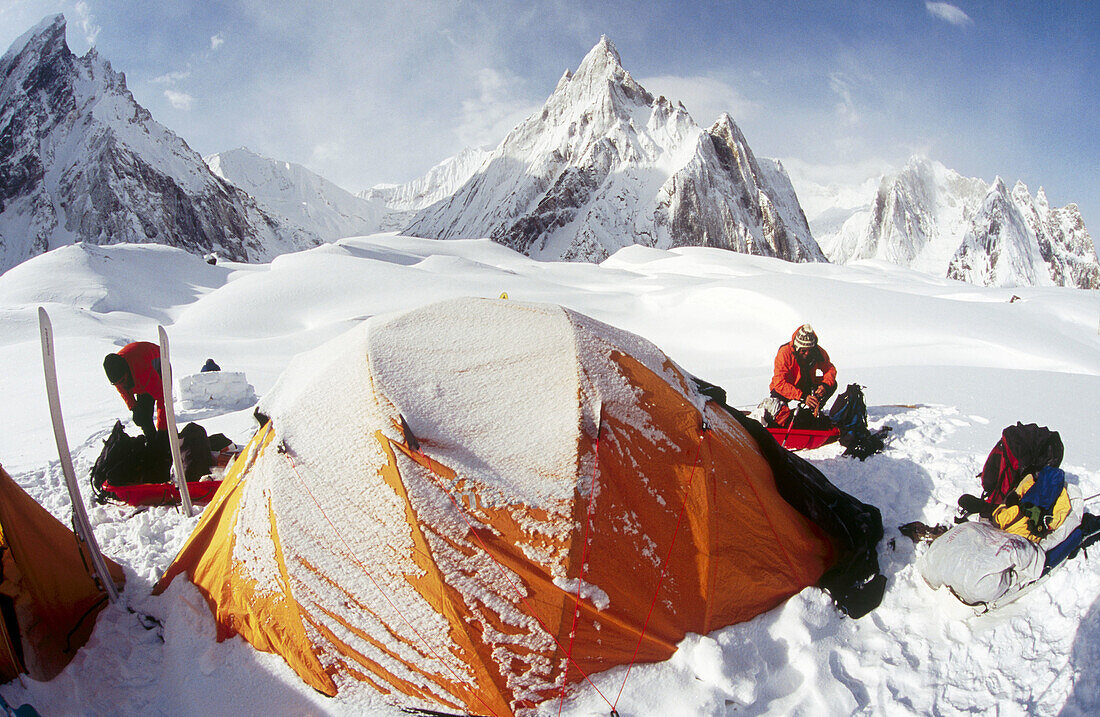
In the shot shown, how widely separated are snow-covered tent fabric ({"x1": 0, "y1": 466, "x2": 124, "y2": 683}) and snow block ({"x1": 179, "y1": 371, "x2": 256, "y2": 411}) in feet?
17.2

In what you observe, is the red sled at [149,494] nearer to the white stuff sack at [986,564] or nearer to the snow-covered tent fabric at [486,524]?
the snow-covered tent fabric at [486,524]

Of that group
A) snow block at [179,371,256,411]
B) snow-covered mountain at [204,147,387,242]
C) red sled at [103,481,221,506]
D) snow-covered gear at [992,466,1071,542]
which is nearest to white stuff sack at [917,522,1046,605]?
snow-covered gear at [992,466,1071,542]

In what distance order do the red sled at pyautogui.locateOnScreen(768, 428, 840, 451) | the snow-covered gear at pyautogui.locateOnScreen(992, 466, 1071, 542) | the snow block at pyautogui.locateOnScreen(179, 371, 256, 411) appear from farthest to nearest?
1. the snow block at pyautogui.locateOnScreen(179, 371, 256, 411)
2. the red sled at pyautogui.locateOnScreen(768, 428, 840, 451)
3. the snow-covered gear at pyautogui.locateOnScreen(992, 466, 1071, 542)

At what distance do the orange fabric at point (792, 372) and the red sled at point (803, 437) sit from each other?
1.70ft

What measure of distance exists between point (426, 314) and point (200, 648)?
2.30 metres

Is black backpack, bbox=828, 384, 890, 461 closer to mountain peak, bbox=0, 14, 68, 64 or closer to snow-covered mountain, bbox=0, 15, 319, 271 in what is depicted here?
snow-covered mountain, bbox=0, 15, 319, 271

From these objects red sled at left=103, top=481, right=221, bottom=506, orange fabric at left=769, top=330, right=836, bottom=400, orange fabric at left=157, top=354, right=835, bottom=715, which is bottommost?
red sled at left=103, top=481, right=221, bottom=506

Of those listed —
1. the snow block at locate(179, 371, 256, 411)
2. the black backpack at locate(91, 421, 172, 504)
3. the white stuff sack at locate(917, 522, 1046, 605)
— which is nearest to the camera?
the white stuff sack at locate(917, 522, 1046, 605)

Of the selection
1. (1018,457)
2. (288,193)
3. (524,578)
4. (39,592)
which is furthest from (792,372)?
(288,193)

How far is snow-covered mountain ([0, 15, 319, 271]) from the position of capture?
242 ft

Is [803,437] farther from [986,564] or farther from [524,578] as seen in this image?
[524,578]

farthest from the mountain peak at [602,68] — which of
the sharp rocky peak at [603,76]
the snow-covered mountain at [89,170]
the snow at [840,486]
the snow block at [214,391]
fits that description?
the snow block at [214,391]

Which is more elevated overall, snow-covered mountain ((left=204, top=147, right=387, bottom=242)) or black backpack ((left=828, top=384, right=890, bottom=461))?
snow-covered mountain ((left=204, top=147, right=387, bottom=242))

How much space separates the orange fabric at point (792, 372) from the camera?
558cm
